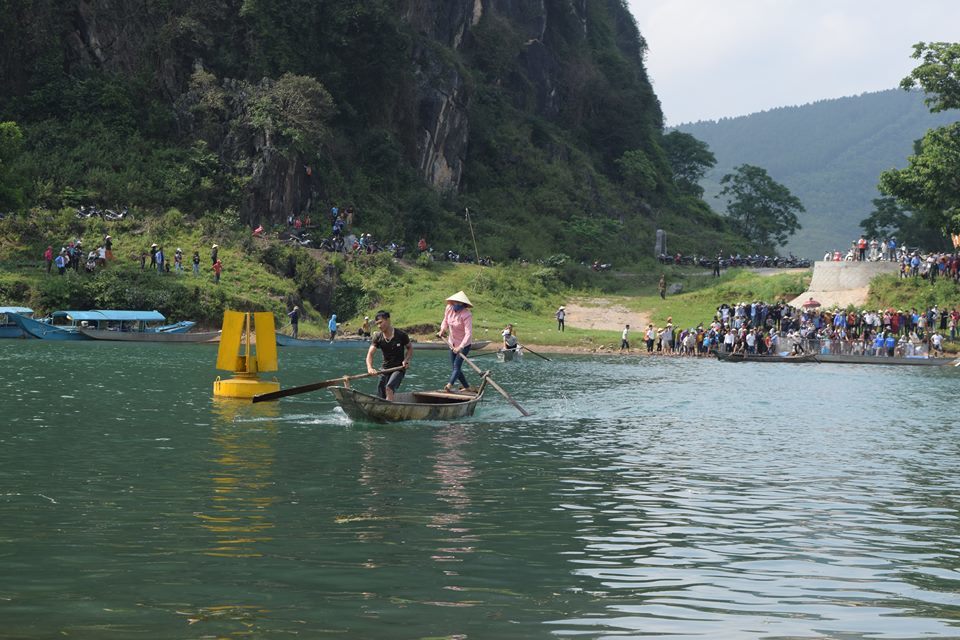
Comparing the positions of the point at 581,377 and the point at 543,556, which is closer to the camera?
the point at 543,556

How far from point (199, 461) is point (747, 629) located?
10.5 meters

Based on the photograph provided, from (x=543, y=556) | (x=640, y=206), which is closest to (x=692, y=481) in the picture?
(x=543, y=556)

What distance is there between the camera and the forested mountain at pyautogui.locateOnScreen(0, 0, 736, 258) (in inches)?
2997

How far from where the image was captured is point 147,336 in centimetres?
5988

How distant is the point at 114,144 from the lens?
76562 mm

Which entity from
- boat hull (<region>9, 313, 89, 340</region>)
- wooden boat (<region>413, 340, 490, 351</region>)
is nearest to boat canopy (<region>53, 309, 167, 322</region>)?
boat hull (<region>9, 313, 89, 340</region>)

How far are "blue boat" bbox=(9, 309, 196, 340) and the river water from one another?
32963 millimetres

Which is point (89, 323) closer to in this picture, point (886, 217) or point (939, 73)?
point (939, 73)

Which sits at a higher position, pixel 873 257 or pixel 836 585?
pixel 873 257

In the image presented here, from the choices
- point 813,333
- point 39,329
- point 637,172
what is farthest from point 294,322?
point 637,172

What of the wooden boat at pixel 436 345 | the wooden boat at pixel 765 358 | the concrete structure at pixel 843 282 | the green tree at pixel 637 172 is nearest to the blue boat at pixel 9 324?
the wooden boat at pixel 436 345

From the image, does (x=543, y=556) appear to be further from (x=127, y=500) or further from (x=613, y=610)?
(x=127, y=500)

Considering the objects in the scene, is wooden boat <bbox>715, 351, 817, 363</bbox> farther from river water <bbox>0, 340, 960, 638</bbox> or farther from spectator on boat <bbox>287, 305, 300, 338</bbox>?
river water <bbox>0, 340, 960, 638</bbox>

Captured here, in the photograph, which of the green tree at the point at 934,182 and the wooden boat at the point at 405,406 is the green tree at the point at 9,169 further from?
the green tree at the point at 934,182
